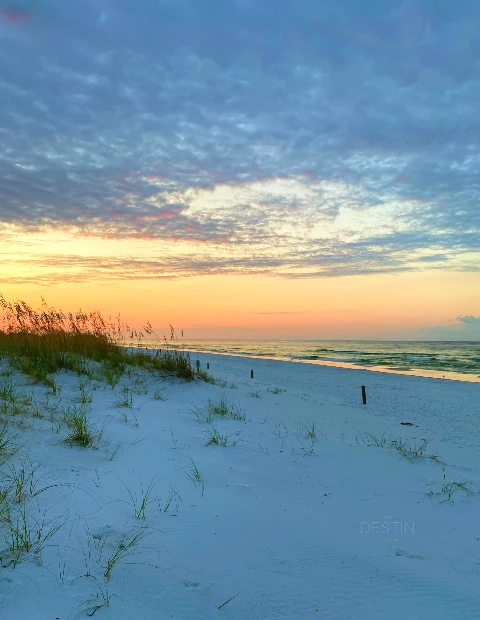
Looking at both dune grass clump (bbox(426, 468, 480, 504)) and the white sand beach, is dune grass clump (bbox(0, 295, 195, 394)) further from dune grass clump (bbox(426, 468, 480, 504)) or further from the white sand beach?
dune grass clump (bbox(426, 468, 480, 504))

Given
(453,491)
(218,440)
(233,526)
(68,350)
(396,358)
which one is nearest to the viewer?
(233,526)

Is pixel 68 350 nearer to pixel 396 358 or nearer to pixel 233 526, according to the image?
pixel 233 526

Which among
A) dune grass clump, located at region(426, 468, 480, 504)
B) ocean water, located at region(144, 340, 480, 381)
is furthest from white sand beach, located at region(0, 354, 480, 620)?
ocean water, located at region(144, 340, 480, 381)

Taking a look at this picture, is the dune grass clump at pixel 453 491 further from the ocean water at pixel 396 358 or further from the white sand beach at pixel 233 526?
the ocean water at pixel 396 358

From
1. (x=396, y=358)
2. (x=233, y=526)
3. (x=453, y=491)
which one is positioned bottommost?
(x=396, y=358)

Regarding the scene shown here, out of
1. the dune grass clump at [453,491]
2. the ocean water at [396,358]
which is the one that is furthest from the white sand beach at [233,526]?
the ocean water at [396,358]

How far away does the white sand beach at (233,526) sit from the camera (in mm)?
2492

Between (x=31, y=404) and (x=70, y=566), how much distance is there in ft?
13.1

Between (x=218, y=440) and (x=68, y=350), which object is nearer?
(x=218, y=440)

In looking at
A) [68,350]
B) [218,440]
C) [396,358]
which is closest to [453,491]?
[218,440]

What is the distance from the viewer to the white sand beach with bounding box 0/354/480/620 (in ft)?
8.18

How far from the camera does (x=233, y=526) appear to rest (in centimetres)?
346

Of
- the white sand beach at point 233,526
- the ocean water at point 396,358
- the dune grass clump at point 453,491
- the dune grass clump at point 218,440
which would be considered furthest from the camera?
the ocean water at point 396,358

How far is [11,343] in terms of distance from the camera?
30.9ft
